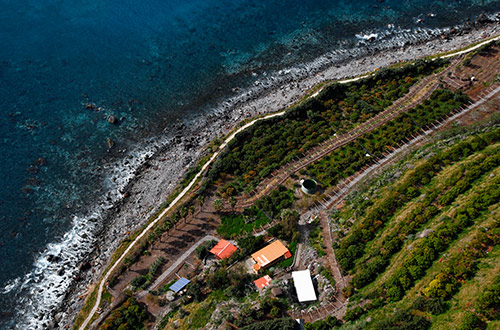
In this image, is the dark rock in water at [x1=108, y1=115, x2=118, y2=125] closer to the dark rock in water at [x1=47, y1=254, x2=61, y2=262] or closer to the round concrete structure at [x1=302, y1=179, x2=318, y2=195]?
Result: the dark rock in water at [x1=47, y1=254, x2=61, y2=262]

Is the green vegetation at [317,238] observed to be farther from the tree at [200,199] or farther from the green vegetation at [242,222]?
the tree at [200,199]

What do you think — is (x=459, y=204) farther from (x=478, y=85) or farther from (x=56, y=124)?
(x=56, y=124)

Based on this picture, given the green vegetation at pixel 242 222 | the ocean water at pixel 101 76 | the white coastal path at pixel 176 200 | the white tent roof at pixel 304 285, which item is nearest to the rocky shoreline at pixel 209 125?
the ocean water at pixel 101 76

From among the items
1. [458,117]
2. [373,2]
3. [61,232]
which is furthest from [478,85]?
[61,232]

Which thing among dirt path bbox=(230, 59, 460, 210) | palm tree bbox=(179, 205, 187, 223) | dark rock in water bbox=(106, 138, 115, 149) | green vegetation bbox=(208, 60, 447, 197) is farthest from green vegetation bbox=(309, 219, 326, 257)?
dark rock in water bbox=(106, 138, 115, 149)

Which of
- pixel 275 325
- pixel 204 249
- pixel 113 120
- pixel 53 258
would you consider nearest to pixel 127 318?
pixel 204 249

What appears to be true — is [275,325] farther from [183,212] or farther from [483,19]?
[483,19]
